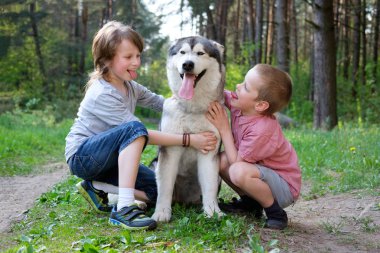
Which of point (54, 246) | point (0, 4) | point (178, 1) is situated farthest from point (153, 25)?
point (54, 246)

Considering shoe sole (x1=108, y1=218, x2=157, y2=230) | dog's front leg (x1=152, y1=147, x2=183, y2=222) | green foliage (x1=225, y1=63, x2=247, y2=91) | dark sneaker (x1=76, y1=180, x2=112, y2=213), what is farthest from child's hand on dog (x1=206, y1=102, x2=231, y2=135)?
green foliage (x1=225, y1=63, x2=247, y2=91)

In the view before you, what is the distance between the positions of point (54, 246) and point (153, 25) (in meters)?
17.5

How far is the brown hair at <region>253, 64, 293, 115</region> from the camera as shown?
3.32 metres

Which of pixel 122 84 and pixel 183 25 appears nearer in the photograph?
pixel 122 84

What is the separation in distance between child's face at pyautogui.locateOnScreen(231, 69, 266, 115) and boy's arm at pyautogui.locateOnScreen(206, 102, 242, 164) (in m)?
0.15

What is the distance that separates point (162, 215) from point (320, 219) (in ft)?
4.45

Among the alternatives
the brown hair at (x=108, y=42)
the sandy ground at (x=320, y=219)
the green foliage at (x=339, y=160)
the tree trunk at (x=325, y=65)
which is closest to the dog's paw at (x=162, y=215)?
the sandy ground at (x=320, y=219)

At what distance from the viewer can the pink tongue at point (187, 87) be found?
3461 millimetres

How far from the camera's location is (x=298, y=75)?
20.0 m

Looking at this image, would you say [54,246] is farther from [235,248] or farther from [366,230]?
[366,230]

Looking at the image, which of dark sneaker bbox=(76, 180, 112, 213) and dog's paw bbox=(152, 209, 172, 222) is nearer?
dog's paw bbox=(152, 209, 172, 222)

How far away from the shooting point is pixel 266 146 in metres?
3.30

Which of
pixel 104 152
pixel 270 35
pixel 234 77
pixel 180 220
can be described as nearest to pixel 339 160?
pixel 180 220

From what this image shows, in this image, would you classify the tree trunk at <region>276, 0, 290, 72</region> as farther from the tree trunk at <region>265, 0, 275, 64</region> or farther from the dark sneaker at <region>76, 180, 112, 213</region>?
the dark sneaker at <region>76, 180, 112, 213</region>
